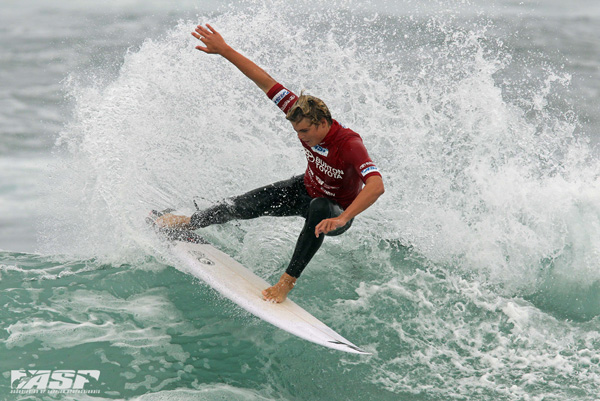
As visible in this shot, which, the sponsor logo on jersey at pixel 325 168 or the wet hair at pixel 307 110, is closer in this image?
the wet hair at pixel 307 110

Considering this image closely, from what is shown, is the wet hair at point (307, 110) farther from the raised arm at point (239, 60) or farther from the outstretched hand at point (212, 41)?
the outstretched hand at point (212, 41)

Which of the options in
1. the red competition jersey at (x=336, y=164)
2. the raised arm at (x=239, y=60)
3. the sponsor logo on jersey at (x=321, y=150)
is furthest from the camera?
the raised arm at (x=239, y=60)

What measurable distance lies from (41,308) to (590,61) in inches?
485

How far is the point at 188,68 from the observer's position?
6.48 m

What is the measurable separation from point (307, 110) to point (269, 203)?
112 cm

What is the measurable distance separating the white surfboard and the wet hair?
144 centimetres

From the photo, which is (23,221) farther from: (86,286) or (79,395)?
(79,395)

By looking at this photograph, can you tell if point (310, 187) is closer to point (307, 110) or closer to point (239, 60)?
point (307, 110)

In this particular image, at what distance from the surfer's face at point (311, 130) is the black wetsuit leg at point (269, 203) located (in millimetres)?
737

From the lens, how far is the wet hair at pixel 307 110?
168 inches

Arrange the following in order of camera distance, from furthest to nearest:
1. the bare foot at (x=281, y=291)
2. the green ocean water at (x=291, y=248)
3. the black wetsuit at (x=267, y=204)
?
the black wetsuit at (x=267, y=204) < the bare foot at (x=281, y=291) < the green ocean water at (x=291, y=248)

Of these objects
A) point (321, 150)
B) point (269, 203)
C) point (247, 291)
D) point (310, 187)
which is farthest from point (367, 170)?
point (247, 291)

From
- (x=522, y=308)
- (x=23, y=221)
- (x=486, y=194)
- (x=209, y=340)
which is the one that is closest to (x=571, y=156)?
(x=486, y=194)

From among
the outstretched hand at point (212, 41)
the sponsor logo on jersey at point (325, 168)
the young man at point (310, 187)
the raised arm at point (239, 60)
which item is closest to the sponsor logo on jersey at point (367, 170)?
the young man at point (310, 187)
